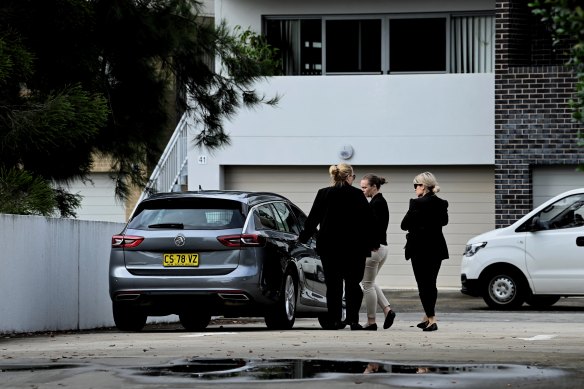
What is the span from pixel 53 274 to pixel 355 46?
1487cm

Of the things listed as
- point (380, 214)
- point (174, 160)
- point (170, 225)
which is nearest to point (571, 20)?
point (380, 214)

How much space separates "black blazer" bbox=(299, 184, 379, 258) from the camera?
16.3 meters

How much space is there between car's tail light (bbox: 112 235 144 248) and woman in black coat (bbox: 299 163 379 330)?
71.1 inches

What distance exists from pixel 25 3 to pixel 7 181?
396 cm

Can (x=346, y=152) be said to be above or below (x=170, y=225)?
above

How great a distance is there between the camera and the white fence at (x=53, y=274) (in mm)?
16312

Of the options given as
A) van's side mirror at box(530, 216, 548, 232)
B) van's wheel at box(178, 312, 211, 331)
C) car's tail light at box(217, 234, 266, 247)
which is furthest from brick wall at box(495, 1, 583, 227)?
car's tail light at box(217, 234, 266, 247)

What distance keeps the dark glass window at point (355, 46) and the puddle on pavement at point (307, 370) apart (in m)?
20.6

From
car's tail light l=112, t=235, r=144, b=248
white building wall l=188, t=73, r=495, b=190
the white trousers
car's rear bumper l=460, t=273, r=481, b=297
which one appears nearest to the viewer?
car's tail light l=112, t=235, r=144, b=248

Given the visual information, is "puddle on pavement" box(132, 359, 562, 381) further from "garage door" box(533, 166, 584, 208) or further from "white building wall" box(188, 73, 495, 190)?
"white building wall" box(188, 73, 495, 190)

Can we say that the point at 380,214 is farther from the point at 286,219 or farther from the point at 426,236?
the point at 286,219

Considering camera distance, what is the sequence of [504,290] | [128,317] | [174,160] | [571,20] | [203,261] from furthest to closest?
[174,160], [504,290], [128,317], [203,261], [571,20]

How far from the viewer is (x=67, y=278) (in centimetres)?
1827

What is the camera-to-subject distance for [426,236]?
1638 centimetres
